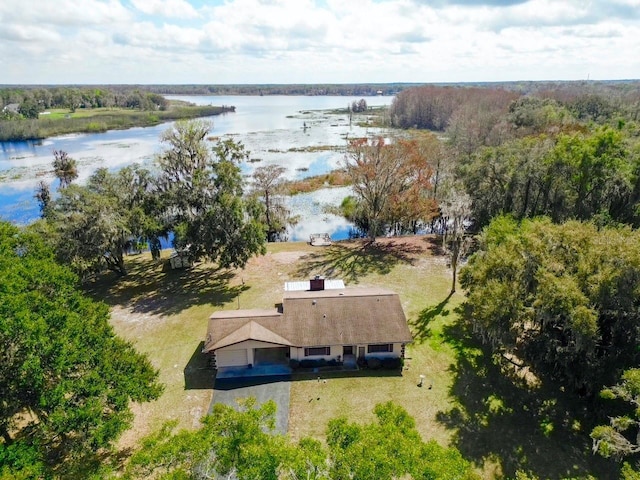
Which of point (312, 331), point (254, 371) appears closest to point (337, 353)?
point (312, 331)

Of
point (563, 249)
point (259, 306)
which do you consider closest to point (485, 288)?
point (563, 249)

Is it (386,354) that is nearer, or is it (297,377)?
(297,377)

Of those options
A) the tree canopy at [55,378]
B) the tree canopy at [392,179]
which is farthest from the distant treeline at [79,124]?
the tree canopy at [55,378]

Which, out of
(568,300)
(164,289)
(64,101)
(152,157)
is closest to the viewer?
(568,300)

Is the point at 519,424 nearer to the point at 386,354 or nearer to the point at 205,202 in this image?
the point at 386,354

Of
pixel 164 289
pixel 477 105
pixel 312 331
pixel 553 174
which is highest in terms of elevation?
pixel 477 105

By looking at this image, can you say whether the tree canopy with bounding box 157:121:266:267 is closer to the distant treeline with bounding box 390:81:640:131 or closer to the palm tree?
the palm tree

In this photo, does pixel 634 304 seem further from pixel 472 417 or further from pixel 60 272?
pixel 60 272
